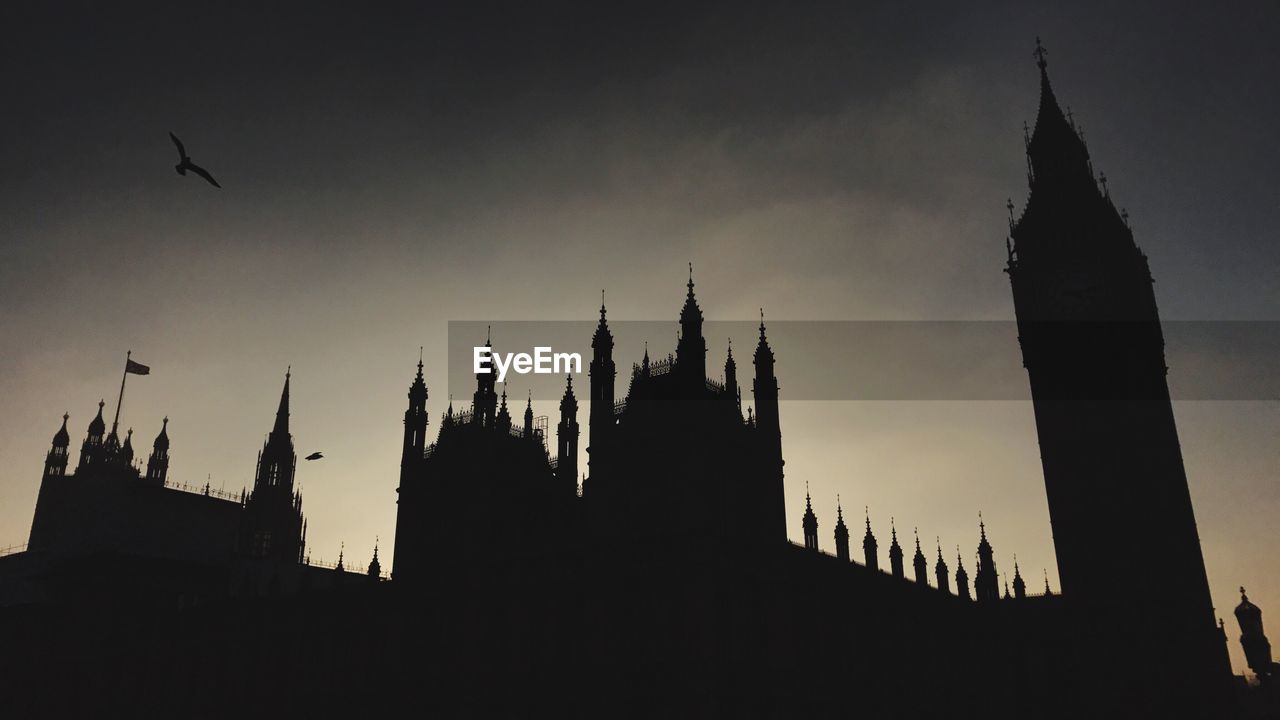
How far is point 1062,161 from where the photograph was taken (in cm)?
9194

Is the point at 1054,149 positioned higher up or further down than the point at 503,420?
higher up

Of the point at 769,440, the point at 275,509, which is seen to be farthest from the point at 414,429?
the point at 275,509

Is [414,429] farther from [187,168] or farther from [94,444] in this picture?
[94,444]

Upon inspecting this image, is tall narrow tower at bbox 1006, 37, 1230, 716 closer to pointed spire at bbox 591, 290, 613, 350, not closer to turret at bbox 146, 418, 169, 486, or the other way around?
pointed spire at bbox 591, 290, 613, 350

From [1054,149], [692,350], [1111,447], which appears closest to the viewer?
[692,350]

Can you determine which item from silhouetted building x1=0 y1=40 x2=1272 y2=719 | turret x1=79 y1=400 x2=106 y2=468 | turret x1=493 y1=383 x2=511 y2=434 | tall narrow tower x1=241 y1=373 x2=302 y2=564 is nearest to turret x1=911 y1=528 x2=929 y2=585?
silhouetted building x1=0 y1=40 x2=1272 y2=719

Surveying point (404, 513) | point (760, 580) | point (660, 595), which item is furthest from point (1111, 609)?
point (404, 513)

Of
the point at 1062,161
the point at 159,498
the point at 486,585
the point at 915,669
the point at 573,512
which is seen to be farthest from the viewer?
the point at 159,498

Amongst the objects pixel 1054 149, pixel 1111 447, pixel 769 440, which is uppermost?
pixel 1054 149

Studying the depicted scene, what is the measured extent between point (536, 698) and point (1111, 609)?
154ft

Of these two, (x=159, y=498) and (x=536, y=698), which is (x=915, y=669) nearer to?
(x=536, y=698)

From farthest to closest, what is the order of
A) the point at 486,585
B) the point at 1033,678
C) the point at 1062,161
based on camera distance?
the point at 1062,161
the point at 1033,678
the point at 486,585

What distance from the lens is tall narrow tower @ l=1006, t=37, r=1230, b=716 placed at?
70.6 meters

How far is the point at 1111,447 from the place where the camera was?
76.2 metres
